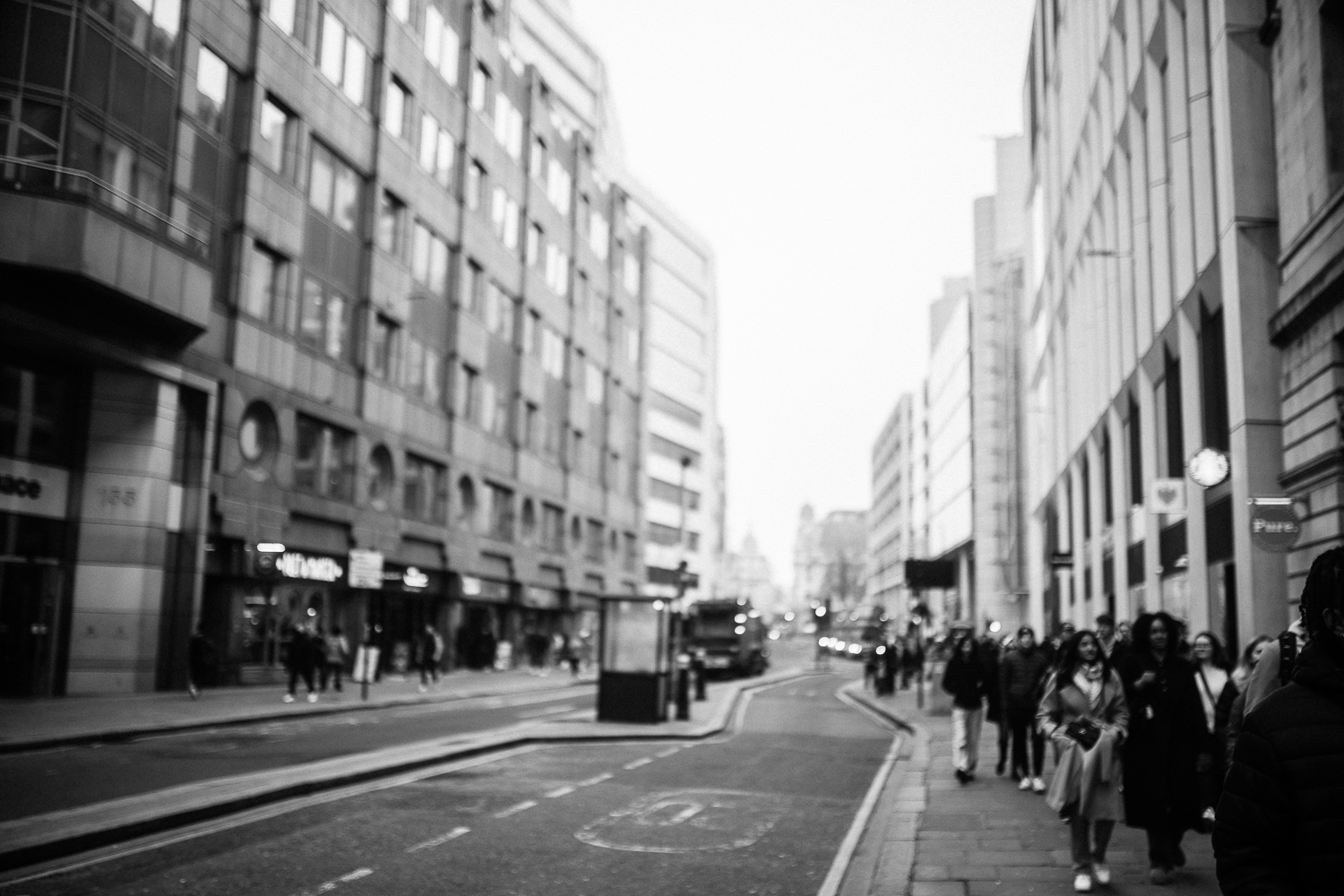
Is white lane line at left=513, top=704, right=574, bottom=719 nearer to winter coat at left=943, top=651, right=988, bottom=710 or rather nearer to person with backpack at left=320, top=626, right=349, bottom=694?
person with backpack at left=320, top=626, right=349, bottom=694

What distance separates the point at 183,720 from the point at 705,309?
9389 centimetres

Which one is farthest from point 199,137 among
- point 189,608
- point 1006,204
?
point 1006,204

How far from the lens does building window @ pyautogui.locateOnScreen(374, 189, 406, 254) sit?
140 feet

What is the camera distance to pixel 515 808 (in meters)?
12.9

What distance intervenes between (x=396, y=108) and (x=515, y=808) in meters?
34.6

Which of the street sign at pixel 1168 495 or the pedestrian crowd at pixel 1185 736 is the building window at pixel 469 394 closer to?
the street sign at pixel 1168 495

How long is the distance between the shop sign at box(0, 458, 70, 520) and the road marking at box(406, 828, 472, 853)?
1748 cm

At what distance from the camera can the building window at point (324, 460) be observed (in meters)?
36.9

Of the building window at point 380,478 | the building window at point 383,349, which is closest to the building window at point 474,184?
the building window at point 383,349

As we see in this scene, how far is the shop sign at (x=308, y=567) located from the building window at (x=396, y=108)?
13898 millimetres

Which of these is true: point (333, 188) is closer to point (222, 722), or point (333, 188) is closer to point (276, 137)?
point (276, 137)

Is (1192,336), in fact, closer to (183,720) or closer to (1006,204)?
(183,720)

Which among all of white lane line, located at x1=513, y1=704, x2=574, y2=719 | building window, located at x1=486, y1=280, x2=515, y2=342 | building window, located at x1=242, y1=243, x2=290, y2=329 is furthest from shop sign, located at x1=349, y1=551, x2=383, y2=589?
building window, located at x1=486, y1=280, x2=515, y2=342

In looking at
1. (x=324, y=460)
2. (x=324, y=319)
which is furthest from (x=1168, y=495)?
(x=324, y=319)
